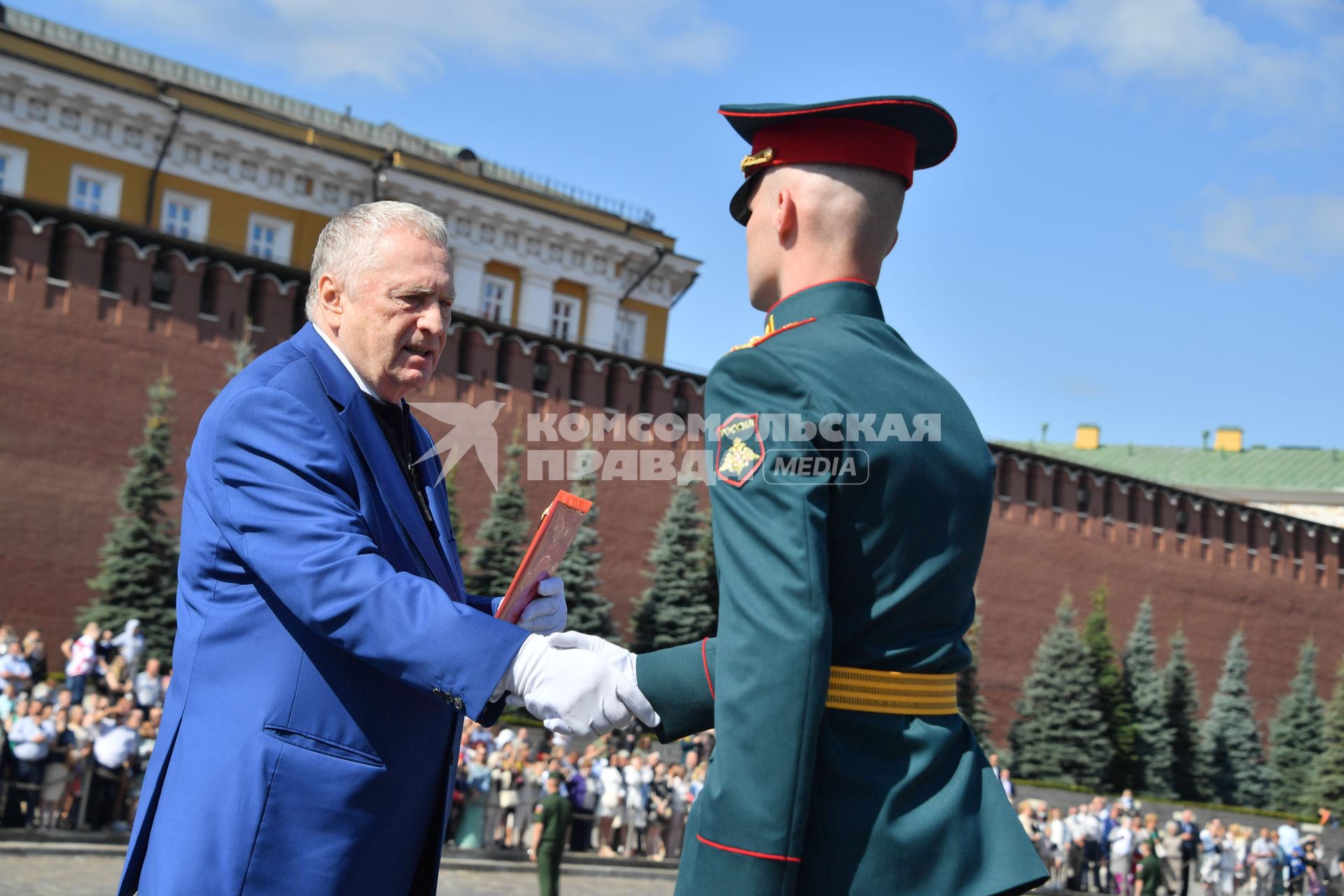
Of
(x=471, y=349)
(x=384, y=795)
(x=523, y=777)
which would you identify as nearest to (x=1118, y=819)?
(x=523, y=777)

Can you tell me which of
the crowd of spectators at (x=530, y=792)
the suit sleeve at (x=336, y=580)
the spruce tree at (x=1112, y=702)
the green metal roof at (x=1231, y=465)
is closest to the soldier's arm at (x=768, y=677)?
the suit sleeve at (x=336, y=580)

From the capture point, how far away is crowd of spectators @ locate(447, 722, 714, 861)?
1452cm

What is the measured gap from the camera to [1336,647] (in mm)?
37750

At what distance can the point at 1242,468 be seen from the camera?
173ft

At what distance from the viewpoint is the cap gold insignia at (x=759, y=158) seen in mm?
2635

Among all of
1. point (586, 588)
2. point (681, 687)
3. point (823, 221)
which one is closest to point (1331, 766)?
point (586, 588)

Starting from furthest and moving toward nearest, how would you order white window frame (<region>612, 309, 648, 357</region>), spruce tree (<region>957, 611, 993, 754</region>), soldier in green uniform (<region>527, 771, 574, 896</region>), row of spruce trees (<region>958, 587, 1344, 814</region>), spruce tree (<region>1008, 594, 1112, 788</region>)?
white window frame (<region>612, 309, 648, 357</region>) < row of spruce trees (<region>958, 587, 1344, 814</region>) < spruce tree (<region>1008, 594, 1112, 788</region>) < spruce tree (<region>957, 611, 993, 754</region>) < soldier in green uniform (<region>527, 771, 574, 896</region>)

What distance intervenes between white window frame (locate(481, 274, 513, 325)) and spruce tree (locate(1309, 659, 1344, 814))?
70.7 feet

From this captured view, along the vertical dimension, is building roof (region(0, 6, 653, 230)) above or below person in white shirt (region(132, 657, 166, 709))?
above

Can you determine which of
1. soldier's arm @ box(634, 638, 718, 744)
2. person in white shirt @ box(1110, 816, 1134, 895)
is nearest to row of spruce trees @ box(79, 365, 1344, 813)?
person in white shirt @ box(1110, 816, 1134, 895)

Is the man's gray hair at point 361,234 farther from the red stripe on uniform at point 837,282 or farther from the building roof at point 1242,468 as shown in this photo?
the building roof at point 1242,468

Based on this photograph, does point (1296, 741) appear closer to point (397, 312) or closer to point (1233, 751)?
point (1233, 751)

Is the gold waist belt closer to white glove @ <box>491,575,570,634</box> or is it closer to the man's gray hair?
white glove @ <box>491,575,570,634</box>

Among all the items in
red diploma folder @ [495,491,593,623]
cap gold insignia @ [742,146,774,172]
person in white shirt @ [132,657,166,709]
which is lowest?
person in white shirt @ [132,657,166,709]
